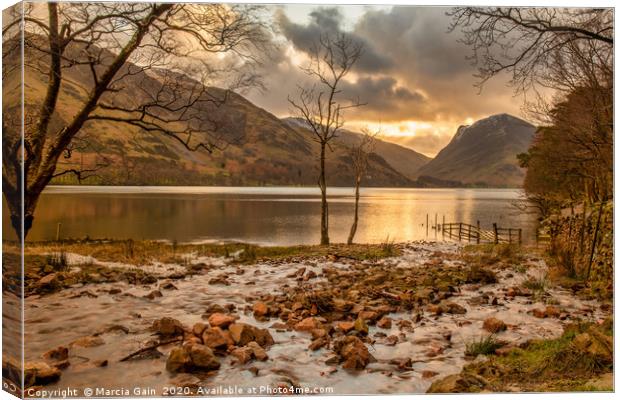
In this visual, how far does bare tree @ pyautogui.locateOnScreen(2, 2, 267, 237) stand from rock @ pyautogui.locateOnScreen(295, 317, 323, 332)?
9.82 feet

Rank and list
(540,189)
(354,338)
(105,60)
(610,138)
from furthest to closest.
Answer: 1. (540,189)
2. (610,138)
3. (105,60)
4. (354,338)

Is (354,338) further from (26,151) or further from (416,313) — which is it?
(26,151)

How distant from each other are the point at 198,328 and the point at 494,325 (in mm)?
3975

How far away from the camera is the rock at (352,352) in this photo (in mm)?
5496

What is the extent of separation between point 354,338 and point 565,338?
9.11 ft

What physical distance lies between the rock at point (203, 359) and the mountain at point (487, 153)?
5.02 metres

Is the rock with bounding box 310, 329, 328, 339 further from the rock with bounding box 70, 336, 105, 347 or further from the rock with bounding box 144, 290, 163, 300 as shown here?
the rock with bounding box 70, 336, 105, 347

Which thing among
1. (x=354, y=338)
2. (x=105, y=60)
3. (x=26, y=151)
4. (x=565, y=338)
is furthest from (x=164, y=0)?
(x=565, y=338)

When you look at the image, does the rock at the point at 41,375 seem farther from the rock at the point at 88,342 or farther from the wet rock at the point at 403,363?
the wet rock at the point at 403,363

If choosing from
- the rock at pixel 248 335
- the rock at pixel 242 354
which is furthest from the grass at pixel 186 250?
the rock at pixel 242 354

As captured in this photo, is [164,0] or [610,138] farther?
[610,138]

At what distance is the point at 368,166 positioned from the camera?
1048cm

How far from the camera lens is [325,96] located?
8.37m

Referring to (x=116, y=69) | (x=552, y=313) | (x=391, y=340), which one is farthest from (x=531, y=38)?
(x=116, y=69)
